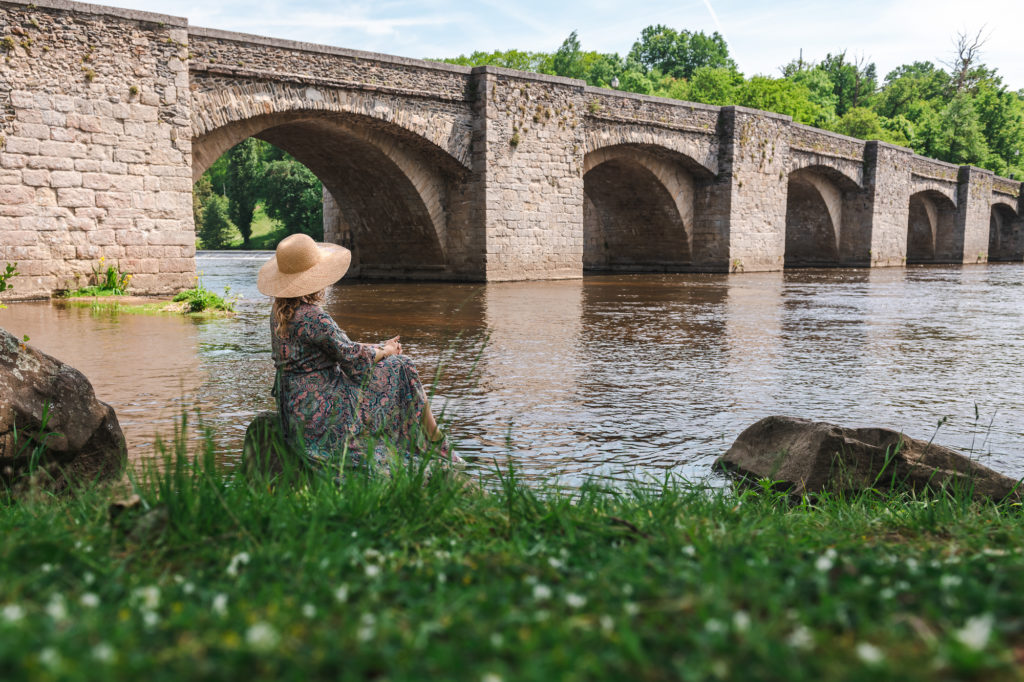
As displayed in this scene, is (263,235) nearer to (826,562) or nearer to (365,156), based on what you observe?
(365,156)

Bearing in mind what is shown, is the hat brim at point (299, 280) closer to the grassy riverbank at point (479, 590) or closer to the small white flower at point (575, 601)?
the grassy riverbank at point (479, 590)

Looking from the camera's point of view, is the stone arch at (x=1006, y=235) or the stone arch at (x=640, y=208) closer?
the stone arch at (x=640, y=208)

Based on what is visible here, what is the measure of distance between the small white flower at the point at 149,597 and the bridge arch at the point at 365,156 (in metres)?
14.1

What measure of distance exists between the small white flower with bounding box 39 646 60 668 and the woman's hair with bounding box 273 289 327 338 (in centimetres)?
249

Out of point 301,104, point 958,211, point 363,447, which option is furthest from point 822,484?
point 958,211

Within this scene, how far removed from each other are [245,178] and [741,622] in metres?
60.0

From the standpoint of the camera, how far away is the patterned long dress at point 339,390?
145 inches

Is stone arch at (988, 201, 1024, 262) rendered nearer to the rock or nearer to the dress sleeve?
the dress sleeve

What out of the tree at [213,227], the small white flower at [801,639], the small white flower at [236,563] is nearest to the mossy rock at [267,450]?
the small white flower at [236,563]

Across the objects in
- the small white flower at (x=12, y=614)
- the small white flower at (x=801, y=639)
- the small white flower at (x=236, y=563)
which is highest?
the small white flower at (x=12, y=614)

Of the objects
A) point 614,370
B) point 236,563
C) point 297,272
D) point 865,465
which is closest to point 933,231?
point 614,370

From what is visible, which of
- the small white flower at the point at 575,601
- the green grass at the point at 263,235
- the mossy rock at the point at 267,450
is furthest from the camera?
the green grass at the point at 263,235

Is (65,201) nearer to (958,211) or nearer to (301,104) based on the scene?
(301,104)

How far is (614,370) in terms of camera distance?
7.09m
